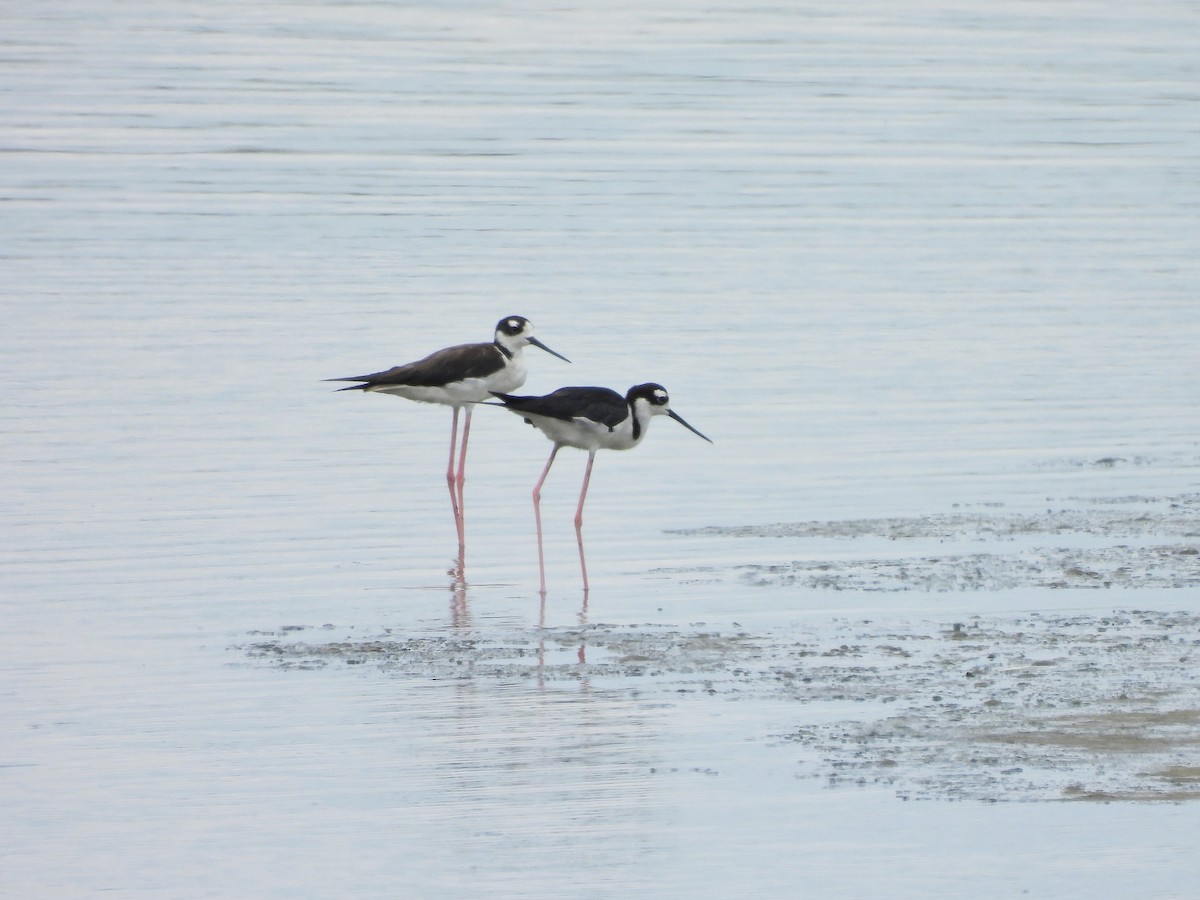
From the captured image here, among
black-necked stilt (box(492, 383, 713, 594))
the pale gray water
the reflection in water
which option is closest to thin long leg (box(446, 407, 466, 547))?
the pale gray water

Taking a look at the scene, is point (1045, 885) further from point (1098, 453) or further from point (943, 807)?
point (1098, 453)

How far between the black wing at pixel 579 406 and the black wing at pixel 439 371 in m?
1.51

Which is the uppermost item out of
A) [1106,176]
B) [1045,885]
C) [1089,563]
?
[1106,176]

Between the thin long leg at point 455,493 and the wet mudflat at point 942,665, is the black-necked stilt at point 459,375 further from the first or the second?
the wet mudflat at point 942,665

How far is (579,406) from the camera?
11.0 metres

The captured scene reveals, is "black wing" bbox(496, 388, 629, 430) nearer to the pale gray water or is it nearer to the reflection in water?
the pale gray water

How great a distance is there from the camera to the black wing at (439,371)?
40.8 ft

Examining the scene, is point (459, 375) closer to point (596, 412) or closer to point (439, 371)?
point (439, 371)

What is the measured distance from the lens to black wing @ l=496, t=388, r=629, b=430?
11.0 meters

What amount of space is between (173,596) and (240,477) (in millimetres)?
2629

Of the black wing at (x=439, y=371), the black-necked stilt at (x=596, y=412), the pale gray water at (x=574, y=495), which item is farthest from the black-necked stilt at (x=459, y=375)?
the black-necked stilt at (x=596, y=412)

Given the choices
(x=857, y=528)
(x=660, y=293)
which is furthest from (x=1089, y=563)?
(x=660, y=293)

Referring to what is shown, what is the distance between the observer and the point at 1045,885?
19.9ft

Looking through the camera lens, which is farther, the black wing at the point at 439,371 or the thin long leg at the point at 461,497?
the black wing at the point at 439,371
